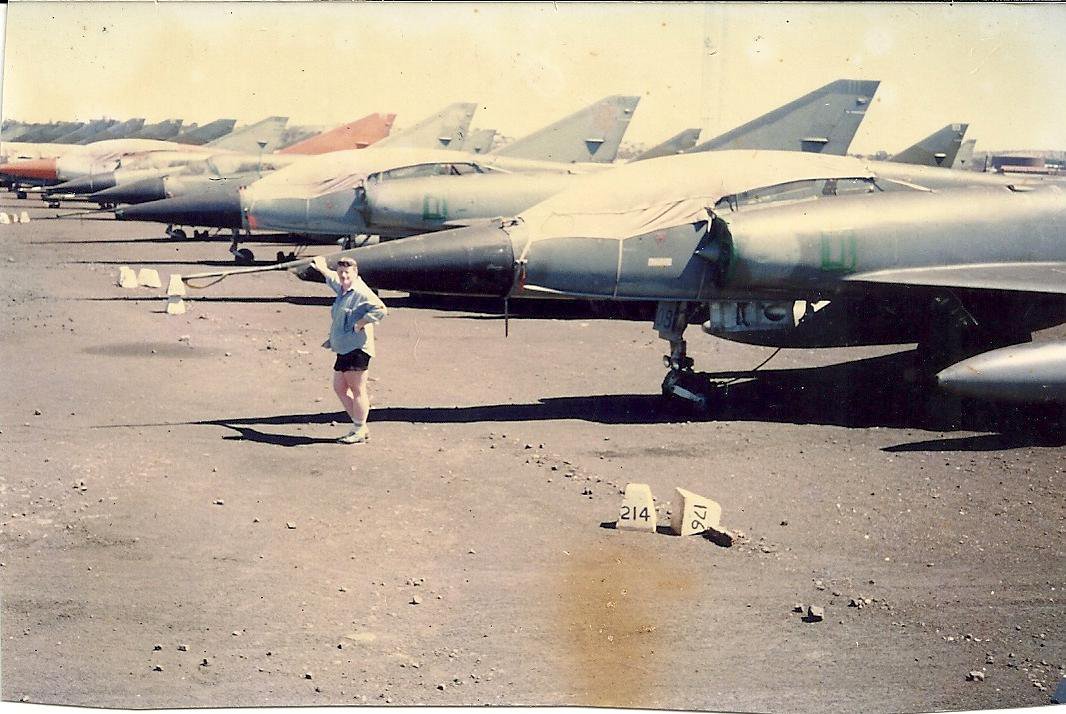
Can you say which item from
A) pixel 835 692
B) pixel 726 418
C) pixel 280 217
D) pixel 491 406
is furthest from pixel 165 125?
pixel 835 692

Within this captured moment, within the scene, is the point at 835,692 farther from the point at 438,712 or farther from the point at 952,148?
the point at 952,148

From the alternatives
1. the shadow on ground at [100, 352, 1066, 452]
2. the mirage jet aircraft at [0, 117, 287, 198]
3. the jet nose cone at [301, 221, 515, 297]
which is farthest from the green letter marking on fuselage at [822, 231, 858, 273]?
the mirage jet aircraft at [0, 117, 287, 198]

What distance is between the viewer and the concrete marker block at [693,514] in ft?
25.3

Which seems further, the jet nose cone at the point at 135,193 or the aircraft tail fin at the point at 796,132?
the jet nose cone at the point at 135,193

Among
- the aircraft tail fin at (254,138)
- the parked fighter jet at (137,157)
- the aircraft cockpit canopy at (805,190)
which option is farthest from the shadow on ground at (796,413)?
the parked fighter jet at (137,157)

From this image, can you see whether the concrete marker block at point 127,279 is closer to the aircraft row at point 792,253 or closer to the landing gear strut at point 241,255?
the landing gear strut at point 241,255

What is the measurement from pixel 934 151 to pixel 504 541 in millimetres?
9383

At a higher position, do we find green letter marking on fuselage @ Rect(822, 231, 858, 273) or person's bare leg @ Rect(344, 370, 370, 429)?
green letter marking on fuselage @ Rect(822, 231, 858, 273)

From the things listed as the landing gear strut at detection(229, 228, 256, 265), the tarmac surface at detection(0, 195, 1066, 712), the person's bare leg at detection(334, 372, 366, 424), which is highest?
the landing gear strut at detection(229, 228, 256, 265)

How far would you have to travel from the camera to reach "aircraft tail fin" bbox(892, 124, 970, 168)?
13.8 m

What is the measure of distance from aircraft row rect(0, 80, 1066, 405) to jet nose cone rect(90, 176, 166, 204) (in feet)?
53.5

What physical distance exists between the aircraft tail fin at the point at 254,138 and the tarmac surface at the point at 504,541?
4585 millimetres

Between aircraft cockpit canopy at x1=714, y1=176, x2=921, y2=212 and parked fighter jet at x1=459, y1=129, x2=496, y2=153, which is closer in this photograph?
aircraft cockpit canopy at x1=714, y1=176, x2=921, y2=212

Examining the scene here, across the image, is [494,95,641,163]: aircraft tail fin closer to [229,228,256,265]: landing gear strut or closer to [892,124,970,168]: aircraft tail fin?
[892,124,970,168]: aircraft tail fin
